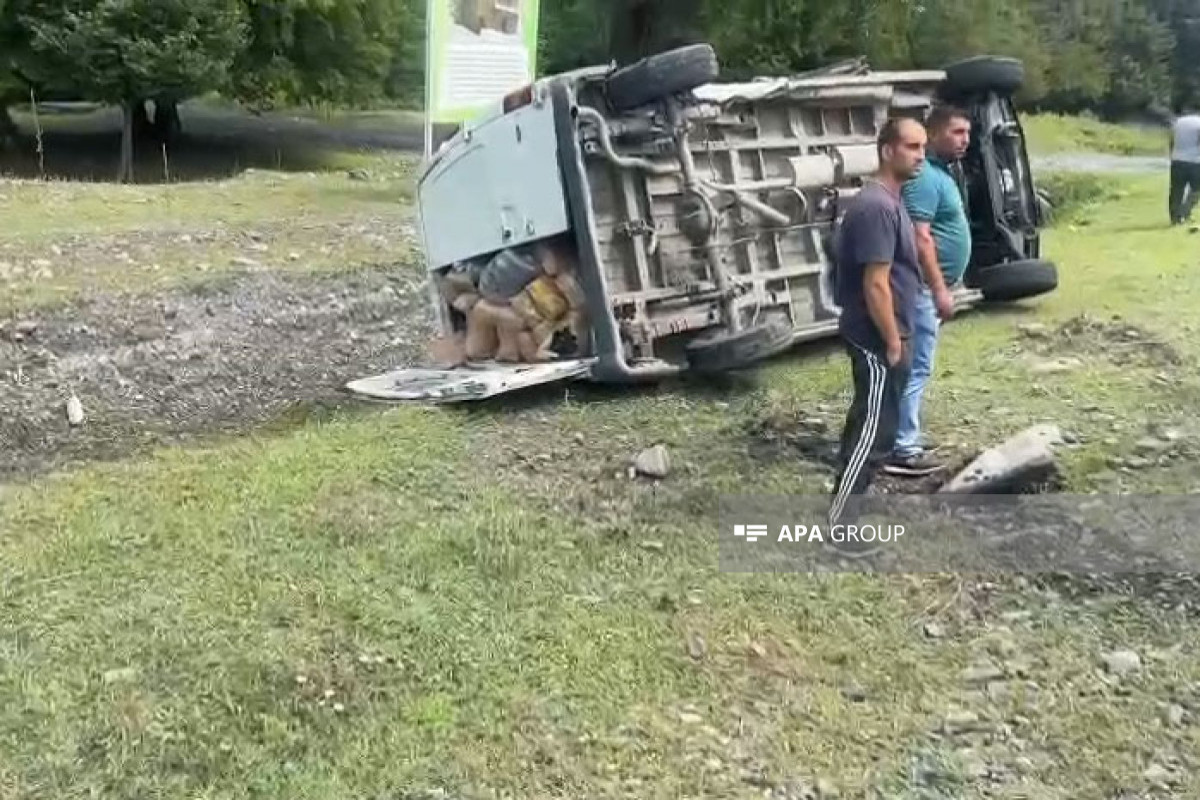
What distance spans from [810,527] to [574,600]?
1.07 m

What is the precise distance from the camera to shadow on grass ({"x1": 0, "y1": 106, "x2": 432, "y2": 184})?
859 inches

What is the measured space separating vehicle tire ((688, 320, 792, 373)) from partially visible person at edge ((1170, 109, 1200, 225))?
27.6 ft

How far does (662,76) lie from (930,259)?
1955 millimetres

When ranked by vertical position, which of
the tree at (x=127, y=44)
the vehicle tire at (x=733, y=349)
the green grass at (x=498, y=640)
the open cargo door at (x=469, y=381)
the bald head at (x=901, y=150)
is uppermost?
the tree at (x=127, y=44)

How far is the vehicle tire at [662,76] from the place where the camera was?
274 inches

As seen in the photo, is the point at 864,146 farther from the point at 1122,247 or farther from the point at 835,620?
the point at 1122,247

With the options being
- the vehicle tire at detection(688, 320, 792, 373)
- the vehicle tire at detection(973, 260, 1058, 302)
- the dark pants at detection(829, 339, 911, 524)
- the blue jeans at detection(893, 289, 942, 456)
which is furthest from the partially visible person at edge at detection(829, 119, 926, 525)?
the vehicle tire at detection(973, 260, 1058, 302)

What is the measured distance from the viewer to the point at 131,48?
19906 millimetres

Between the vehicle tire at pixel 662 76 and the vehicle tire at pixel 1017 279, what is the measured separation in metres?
2.95

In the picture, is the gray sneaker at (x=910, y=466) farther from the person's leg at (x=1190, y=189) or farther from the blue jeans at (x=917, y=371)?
the person's leg at (x=1190, y=189)

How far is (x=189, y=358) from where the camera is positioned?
8406mm
